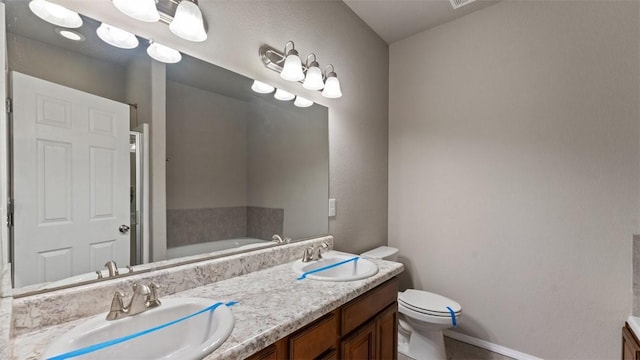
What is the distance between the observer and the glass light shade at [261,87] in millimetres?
1485

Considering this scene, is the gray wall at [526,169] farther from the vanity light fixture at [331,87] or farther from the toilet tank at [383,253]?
the vanity light fixture at [331,87]

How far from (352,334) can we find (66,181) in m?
1.21

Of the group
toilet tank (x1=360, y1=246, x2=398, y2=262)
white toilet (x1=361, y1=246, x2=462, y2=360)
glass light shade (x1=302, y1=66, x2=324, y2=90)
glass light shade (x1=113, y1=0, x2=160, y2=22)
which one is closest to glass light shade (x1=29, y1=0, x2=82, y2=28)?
glass light shade (x1=113, y1=0, x2=160, y2=22)

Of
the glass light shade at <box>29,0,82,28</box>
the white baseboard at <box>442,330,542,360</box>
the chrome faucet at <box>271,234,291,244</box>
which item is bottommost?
the white baseboard at <box>442,330,542,360</box>

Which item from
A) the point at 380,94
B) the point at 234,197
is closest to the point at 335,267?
the point at 234,197

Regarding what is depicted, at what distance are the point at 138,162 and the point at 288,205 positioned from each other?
835mm

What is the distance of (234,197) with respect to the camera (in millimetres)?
1393

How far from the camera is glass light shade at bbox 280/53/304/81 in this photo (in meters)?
1.52

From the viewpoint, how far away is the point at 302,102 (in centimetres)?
178

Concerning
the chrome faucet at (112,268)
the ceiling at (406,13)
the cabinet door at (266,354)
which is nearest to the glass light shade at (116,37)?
the chrome faucet at (112,268)

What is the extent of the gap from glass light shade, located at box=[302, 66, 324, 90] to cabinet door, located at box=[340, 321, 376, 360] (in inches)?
52.8

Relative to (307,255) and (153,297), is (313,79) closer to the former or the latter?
(307,255)

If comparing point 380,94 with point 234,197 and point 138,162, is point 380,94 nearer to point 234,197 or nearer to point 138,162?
point 234,197

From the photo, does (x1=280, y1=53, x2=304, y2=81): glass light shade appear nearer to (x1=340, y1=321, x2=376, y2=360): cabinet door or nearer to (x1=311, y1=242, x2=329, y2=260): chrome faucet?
(x1=311, y1=242, x2=329, y2=260): chrome faucet
